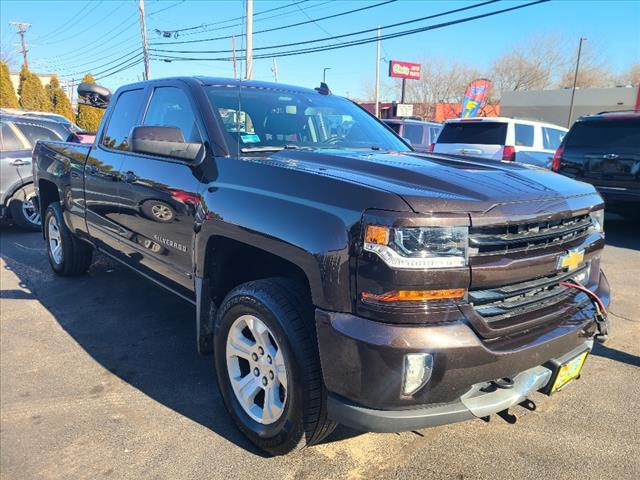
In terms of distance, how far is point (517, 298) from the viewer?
2.14 meters

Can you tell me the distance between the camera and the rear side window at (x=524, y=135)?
990cm

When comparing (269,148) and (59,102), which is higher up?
(59,102)

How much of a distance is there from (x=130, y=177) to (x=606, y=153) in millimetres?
6838

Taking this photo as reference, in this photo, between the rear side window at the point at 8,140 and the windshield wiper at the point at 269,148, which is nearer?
the windshield wiper at the point at 269,148

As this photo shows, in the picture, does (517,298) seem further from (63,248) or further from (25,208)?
(25,208)

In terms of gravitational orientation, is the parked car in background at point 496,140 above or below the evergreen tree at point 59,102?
below

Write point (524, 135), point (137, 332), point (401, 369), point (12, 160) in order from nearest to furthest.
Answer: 1. point (401, 369)
2. point (137, 332)
3. point (12, 160)
4. point (524, 135)

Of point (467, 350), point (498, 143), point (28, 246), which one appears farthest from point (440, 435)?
point (498, 143)

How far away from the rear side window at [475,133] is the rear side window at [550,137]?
1700 millimetres

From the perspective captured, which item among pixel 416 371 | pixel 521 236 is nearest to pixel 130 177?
pixel 416 371

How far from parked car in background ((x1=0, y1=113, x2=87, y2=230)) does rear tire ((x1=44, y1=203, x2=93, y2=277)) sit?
283 cm

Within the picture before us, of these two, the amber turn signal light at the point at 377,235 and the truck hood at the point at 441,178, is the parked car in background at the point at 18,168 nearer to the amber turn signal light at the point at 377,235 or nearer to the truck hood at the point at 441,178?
the truck hood at the point at 441,178

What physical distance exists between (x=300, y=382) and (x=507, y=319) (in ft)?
3.04

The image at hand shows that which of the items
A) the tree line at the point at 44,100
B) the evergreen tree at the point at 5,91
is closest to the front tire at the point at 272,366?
the tree line at the point at 44,100
